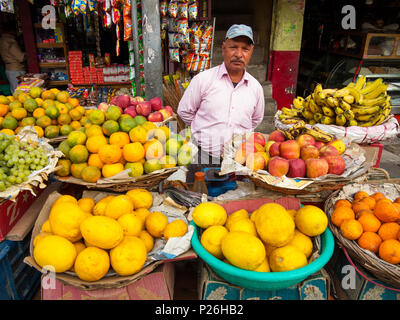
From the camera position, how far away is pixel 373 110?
8.56ft

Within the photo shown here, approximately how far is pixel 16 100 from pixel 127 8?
203cm

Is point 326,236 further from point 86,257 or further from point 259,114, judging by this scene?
point 259,114

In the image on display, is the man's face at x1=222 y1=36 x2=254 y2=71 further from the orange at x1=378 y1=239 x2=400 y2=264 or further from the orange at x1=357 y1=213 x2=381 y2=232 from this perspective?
the orange at x1=378 y1=239 x2=400 y2=264

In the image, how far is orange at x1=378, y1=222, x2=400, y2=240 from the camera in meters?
1.60

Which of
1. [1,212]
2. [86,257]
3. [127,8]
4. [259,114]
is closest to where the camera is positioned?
[86,257]

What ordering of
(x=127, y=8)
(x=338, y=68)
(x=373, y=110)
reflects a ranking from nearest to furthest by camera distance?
(x=373, y=110), (x=127, y=8), (x=338, y=68)

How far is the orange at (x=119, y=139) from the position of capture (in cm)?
183

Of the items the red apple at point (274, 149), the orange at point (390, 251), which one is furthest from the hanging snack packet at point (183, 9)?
the orange at point (390, 251)

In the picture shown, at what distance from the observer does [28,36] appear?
5602 millimetres

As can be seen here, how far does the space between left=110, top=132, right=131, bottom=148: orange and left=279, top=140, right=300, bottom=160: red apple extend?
1045 millimetres

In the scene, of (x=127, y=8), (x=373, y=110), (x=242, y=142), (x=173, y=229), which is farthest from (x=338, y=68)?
(x=173, y=229)

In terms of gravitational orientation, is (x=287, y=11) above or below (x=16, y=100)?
above

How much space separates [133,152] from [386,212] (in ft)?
5.20

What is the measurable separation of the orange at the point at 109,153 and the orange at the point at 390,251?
1.65m
